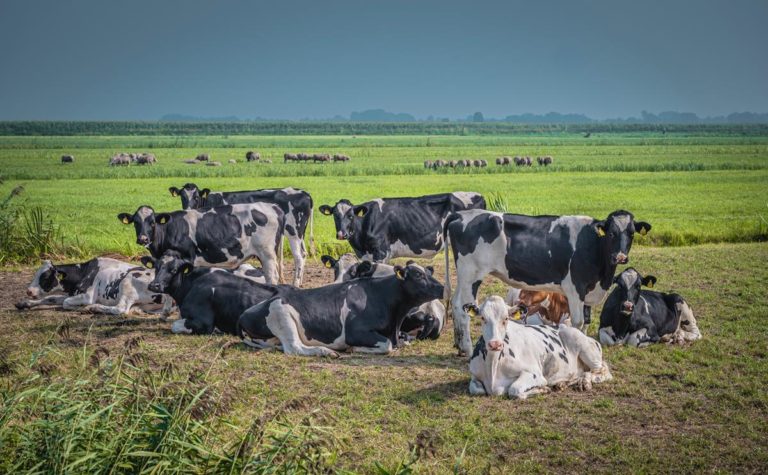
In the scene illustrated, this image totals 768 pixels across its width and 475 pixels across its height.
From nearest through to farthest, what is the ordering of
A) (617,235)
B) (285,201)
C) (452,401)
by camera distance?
1. (452,401)
2. (617,235)
3. (285,201)

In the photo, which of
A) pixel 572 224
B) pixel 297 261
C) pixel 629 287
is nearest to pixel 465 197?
pixel 297 261

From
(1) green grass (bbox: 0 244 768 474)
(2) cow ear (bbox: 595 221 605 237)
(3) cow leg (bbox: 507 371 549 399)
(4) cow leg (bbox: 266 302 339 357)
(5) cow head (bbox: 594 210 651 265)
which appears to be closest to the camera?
(1) green grass (bbox: 0 244 768 474)

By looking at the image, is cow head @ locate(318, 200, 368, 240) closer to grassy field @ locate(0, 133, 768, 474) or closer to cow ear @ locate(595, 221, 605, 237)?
grassy field @ locate(0, 133, 768, 474)

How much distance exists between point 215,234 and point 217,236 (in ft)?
0.16

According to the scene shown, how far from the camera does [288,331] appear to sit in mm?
11344

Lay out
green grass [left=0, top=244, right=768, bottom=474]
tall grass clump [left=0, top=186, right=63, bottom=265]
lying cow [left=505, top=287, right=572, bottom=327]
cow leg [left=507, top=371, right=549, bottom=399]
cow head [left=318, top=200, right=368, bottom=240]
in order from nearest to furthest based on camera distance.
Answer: green grass [left=0, top=244, right=768, bottom=474] → cow leg [left=507, top=371, right=549, bottom=399] → lying cow [left=505, top=287, right=572, bottom=327] → cow head [left=318, top=200, right=368, bottom=240] → tall grass clump [left=0, top=186, right=63, bottom=265]

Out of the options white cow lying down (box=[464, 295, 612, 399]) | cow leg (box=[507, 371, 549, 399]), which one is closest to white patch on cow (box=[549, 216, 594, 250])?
white cow lying down (box=[464, 295, 612, 399])

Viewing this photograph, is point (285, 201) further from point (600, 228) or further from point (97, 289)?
point (600, 228)

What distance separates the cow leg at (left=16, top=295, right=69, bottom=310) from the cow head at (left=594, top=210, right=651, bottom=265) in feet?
29.7

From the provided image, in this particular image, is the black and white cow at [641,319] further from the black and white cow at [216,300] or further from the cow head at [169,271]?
the cow head at [169,271]

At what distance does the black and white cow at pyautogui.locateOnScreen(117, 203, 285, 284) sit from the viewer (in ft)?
49.0

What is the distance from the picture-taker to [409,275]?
11672 mm

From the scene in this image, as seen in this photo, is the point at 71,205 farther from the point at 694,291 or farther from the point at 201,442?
the point at 201,442

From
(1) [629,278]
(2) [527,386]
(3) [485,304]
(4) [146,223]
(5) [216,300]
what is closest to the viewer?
(2) [527,386]
